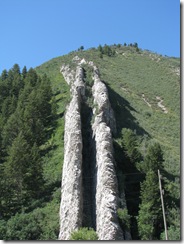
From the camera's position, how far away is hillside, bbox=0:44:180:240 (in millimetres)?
36469

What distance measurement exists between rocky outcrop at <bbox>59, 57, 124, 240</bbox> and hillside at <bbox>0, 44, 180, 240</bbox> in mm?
1005

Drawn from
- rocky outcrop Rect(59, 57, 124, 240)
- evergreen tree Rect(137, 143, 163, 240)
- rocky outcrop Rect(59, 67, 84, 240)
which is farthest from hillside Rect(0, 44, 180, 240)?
rocky outcrop Rect(59, 67, 84, 240)

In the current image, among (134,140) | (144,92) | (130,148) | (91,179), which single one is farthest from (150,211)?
(144,92)

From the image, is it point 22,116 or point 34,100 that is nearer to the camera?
point 22,116

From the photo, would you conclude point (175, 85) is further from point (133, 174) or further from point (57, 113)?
point (133, 174)

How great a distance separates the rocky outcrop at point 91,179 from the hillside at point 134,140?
3.30ft

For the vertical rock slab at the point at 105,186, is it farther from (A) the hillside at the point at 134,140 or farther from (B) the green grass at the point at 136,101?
(B) the green grass at the point at 136,101

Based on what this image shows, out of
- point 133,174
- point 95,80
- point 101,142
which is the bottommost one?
point 133,174

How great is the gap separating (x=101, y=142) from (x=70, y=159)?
3.93m

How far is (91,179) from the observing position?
41.6 m

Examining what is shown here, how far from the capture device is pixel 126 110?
7012 cm

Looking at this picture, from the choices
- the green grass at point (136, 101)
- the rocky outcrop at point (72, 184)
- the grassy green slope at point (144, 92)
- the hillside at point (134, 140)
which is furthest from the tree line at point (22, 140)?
the grassy green slope at point (144, 92)

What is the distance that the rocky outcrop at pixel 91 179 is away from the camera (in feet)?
112

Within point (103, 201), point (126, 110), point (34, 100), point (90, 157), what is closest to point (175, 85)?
point (126, 110)
